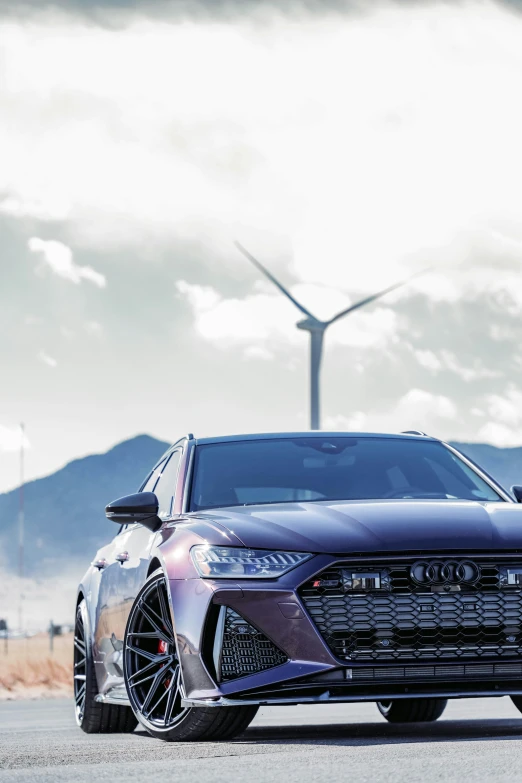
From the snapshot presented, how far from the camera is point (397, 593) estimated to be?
22.9 feet

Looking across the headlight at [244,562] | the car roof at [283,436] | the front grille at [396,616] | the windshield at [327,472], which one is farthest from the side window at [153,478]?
the front grille at [396,616]

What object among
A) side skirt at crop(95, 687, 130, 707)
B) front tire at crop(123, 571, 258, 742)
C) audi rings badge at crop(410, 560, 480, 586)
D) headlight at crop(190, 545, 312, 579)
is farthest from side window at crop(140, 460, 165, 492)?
audi rings badge at crop(410, 560, 480, 586)

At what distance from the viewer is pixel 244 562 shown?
23.2 ft

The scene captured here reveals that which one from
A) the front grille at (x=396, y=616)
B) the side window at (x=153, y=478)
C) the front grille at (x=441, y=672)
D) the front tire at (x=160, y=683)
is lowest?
the side window at (x=153, y=478)

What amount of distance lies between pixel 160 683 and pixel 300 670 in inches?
35.8

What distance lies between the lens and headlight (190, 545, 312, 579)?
7.00 metres

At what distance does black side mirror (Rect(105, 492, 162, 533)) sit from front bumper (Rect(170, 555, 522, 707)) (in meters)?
1.10

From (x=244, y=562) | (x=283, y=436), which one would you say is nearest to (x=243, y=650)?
(x=244, y=562)

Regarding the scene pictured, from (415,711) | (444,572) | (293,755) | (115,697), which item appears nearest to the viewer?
(293,755)

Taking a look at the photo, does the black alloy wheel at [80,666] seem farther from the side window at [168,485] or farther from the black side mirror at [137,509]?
the black side mirror at [137,509]

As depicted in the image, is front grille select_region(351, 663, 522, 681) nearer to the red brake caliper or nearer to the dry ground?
the red brake caliper

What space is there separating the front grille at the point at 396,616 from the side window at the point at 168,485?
1651 millimetres

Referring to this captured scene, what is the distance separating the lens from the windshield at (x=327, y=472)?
8469 millimetres

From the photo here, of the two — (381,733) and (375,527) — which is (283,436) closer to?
(381,733)
